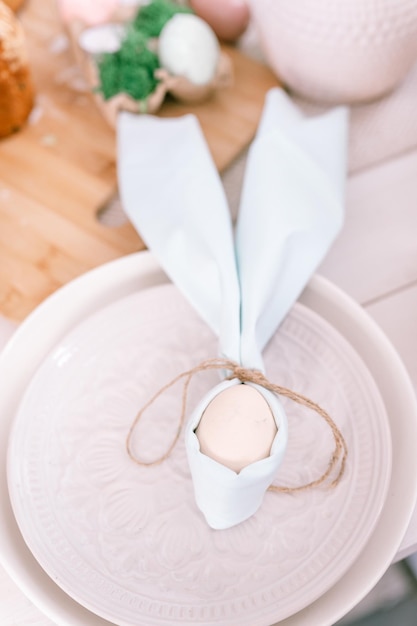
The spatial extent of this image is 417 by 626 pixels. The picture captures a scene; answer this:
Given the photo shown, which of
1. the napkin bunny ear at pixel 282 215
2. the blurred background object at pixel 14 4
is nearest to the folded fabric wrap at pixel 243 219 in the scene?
the napkin bunny ear at pixel 282 215

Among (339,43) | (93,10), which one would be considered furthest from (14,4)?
(339,43)

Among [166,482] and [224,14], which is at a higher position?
[224,14]

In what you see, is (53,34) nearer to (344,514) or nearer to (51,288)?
(51,288)

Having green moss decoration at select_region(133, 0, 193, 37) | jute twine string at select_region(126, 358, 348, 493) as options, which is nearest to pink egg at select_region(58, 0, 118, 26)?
green moss decoration at select_region(133, 0, 193, 37)

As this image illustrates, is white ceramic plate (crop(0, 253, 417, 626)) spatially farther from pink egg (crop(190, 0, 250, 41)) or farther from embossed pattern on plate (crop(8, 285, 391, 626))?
pink egg (crop(190, 0, 250, 41))

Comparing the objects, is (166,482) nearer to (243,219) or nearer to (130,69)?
(243,219)
